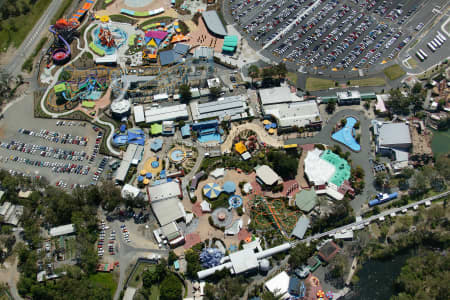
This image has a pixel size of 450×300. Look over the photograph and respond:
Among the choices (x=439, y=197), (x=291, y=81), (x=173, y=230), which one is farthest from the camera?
(x=291, y=81)

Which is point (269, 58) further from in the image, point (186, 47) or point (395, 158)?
point (395, 158)

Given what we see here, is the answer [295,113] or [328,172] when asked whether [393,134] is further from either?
[295,113]

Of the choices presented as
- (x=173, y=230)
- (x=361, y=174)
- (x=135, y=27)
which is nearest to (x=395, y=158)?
(x=361, y=174)

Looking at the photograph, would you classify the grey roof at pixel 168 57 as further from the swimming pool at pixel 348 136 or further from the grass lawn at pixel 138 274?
the grass lawn at pixel 138 274

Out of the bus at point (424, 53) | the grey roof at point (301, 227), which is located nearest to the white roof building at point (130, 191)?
the grey roof at point (301, 227)

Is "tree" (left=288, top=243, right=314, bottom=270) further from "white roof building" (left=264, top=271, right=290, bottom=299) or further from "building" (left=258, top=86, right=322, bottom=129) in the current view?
"building" (left=258, top=86, right=322, bottom=129)

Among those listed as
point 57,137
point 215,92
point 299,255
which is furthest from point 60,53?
point 299,255
